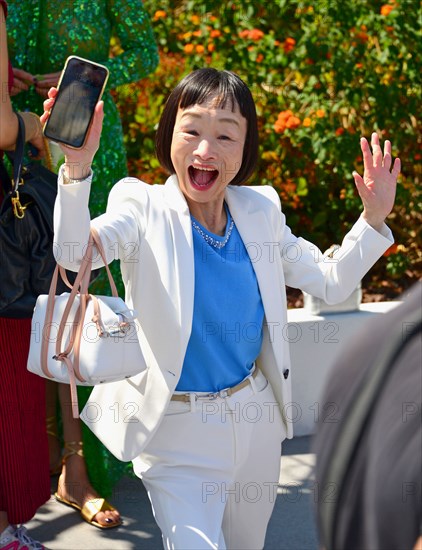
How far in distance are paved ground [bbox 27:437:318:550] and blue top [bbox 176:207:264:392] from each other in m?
1.04

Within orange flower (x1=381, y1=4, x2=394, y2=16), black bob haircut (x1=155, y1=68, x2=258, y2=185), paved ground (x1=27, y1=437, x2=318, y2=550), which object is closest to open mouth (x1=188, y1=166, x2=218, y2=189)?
black bob haircut (x1=155, y1=68, x2=258, y2=185)

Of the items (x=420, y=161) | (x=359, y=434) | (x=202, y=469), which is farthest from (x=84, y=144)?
(x=420, y=161)

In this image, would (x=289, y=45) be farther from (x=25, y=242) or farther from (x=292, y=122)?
(x=25, y=242)

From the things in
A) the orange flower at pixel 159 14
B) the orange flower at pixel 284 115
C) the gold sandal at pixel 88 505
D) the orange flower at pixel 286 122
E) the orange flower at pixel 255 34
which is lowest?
the gold sandal at pixel 88 505

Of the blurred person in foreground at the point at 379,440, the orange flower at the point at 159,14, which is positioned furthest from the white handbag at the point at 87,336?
the orange flower at the point at 159,14

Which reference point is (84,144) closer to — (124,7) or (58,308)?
(58,308)

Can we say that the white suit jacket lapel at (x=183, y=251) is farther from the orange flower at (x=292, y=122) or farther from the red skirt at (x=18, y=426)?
the orange flower at (x=292, y=122)

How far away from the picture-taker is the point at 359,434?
0.99 meters

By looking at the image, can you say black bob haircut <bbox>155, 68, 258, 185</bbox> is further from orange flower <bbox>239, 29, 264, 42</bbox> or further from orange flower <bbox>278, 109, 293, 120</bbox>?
orange flower <bbox>239, 29, 264, 42</bbox>

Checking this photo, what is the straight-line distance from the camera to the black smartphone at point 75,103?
2.40 m

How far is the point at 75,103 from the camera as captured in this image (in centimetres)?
247

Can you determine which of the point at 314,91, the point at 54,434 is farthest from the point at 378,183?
the point at 314,91

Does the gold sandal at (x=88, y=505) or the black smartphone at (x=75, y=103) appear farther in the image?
the gold sandal at (x=88, y=505)

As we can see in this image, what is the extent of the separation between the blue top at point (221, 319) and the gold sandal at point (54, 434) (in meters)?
1.62
